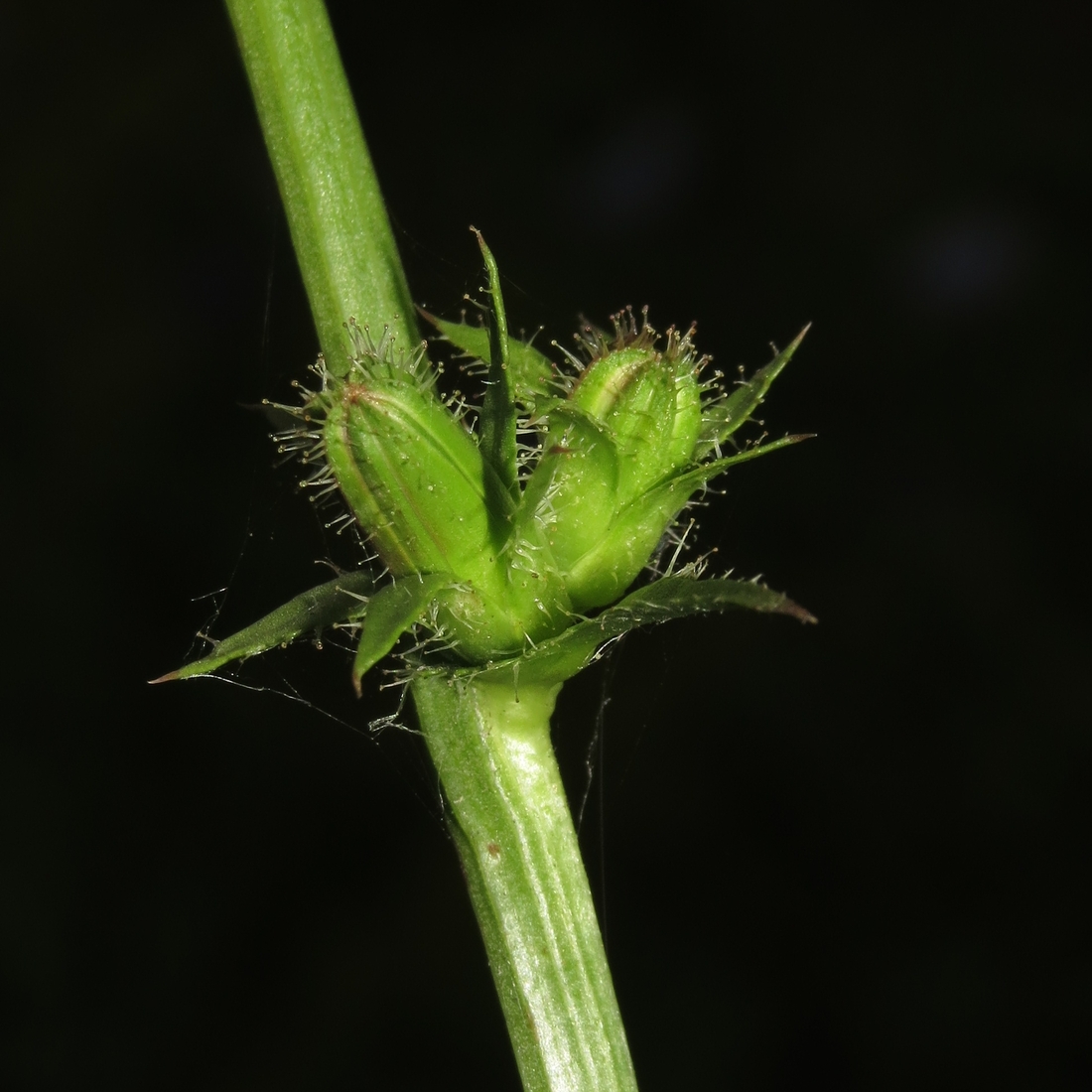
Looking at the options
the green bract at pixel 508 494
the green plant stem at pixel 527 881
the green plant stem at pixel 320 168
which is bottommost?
the green plant stem at pixel 527 881

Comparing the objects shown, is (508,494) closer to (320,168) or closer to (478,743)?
(478,743)

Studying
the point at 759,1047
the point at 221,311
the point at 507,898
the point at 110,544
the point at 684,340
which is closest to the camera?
the point at 507,898

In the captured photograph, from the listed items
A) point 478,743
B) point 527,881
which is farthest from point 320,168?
point 527,881

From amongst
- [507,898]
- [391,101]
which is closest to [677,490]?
[507,898]

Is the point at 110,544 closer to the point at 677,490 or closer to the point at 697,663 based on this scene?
the point at 697,663

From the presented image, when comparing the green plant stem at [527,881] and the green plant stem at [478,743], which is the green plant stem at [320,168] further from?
the green plant stem at [527,881]

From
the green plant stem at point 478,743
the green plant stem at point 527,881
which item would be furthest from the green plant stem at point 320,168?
the green plant stem at point 527,881

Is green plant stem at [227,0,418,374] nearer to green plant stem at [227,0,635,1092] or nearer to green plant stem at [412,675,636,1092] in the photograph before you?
green plant stem at [227,0,635,1092]
